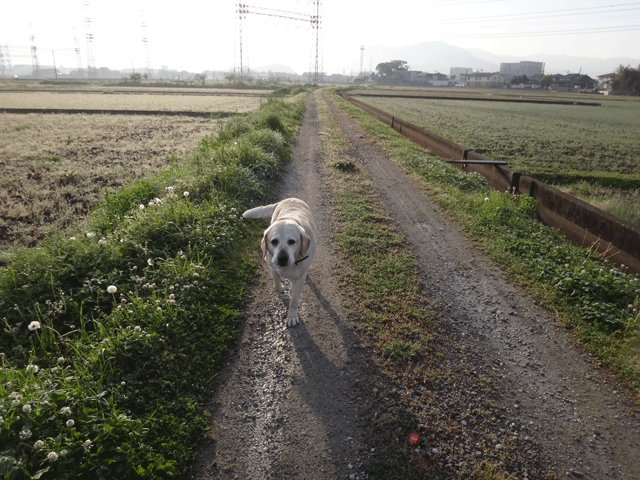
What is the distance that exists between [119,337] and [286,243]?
2035mm

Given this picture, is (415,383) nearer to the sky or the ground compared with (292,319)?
nearer to the ground

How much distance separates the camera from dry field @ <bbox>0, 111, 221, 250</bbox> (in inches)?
309

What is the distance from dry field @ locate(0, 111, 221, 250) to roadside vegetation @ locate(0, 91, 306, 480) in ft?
6.54

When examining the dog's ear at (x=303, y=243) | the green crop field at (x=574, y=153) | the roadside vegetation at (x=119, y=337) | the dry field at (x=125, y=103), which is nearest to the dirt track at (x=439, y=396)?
the roadside vegetation at (x=119, y=337)

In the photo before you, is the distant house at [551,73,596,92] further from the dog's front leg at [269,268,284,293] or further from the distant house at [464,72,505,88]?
the dog's front leg at [269,268,284,293]

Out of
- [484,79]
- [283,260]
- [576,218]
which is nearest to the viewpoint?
[283,260]

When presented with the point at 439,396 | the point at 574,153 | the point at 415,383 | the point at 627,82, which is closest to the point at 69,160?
the point at 415,383

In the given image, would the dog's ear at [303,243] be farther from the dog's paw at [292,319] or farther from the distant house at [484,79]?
the distant house at [484,79]

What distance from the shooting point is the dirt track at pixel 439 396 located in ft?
9.72

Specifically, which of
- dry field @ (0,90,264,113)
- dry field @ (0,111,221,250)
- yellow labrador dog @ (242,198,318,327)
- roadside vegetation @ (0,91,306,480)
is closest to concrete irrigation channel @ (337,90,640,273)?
yellow labrador dog @ (242,198,318,327)

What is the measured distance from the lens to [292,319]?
4621mm

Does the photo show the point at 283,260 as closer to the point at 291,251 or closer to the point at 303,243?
the point at 291,251

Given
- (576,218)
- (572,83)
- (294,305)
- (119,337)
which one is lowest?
(294,305)

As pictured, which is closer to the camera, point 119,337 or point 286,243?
point 119,337
